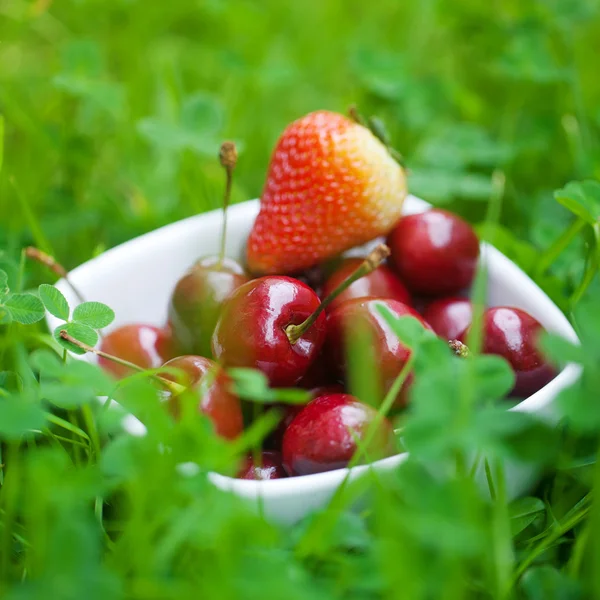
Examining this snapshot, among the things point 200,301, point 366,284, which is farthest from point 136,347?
point 366,284

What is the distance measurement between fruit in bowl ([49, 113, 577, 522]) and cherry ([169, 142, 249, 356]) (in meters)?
0.02

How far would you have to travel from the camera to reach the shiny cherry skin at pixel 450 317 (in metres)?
1.24

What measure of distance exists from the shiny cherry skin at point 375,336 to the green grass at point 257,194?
0.10 m

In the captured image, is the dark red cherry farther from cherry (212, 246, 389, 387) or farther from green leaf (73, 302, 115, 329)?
green leaf (73, 302, 115, 329)

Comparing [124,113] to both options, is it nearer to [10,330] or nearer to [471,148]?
[471,148]

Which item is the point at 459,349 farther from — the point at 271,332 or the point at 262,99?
the point at 262,99

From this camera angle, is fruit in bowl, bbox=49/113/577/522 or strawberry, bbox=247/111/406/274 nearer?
fruit in bowl, bbox=49/113/577/522

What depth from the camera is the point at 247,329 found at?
1.08 m

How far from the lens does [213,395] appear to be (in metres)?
1.04

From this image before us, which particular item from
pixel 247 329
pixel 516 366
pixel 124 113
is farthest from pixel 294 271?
pixel 124 113

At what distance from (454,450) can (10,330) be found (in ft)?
2.23

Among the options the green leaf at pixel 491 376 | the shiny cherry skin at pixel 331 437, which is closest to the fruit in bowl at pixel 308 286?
the shiny cherry skin at pixel 331 437

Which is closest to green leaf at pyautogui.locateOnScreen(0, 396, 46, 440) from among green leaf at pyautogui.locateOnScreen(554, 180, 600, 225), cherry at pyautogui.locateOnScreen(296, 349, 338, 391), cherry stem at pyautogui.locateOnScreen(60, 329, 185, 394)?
cherry stem at pyautogui.locateOnScreen(60, 329, 185, 394)

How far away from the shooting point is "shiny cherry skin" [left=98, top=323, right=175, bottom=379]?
1218mm
